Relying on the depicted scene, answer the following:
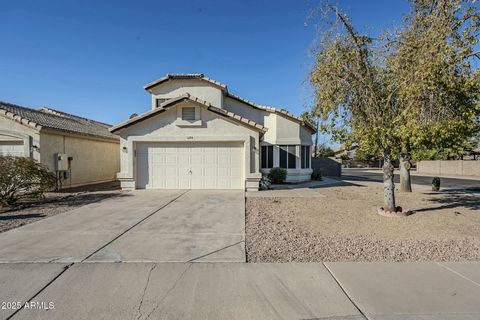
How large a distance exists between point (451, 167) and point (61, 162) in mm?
38315

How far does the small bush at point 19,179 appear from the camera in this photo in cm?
938

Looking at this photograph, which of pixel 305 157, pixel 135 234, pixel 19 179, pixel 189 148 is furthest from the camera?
pixel 305 157

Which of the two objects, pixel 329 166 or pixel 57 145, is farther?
pixel 329 166

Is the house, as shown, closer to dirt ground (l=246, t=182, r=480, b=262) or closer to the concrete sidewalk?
dirt ground (l=246, t=182, r=480, b=262)

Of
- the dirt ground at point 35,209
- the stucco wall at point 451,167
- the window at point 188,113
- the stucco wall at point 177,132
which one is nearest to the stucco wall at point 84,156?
the dirt ground at point 35,209

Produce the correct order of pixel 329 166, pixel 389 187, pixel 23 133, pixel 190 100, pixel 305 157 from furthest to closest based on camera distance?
pixel 329 166 → pixel 305 157 → pixel 23 133 → pixel 190 100 → pixel 389 187

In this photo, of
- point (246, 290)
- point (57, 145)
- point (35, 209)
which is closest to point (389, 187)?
point (246, 290)

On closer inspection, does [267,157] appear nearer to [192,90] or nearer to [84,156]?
[192,90]

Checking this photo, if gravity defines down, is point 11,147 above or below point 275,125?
below

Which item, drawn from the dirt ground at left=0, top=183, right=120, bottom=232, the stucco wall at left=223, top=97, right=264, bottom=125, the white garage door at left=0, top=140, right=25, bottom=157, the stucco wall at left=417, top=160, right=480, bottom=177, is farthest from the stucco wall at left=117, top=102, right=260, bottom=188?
the stucco wall at left=417, top=160, right=480, bottom=177

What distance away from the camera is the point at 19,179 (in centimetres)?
955

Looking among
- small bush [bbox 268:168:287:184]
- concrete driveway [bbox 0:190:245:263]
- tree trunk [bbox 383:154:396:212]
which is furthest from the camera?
small bush [bbox 268:168:287:184]

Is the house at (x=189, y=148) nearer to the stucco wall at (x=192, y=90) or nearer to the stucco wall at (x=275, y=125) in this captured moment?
the stucco wall at (x=275, y=125)

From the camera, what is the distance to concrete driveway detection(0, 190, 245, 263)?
4686mm
